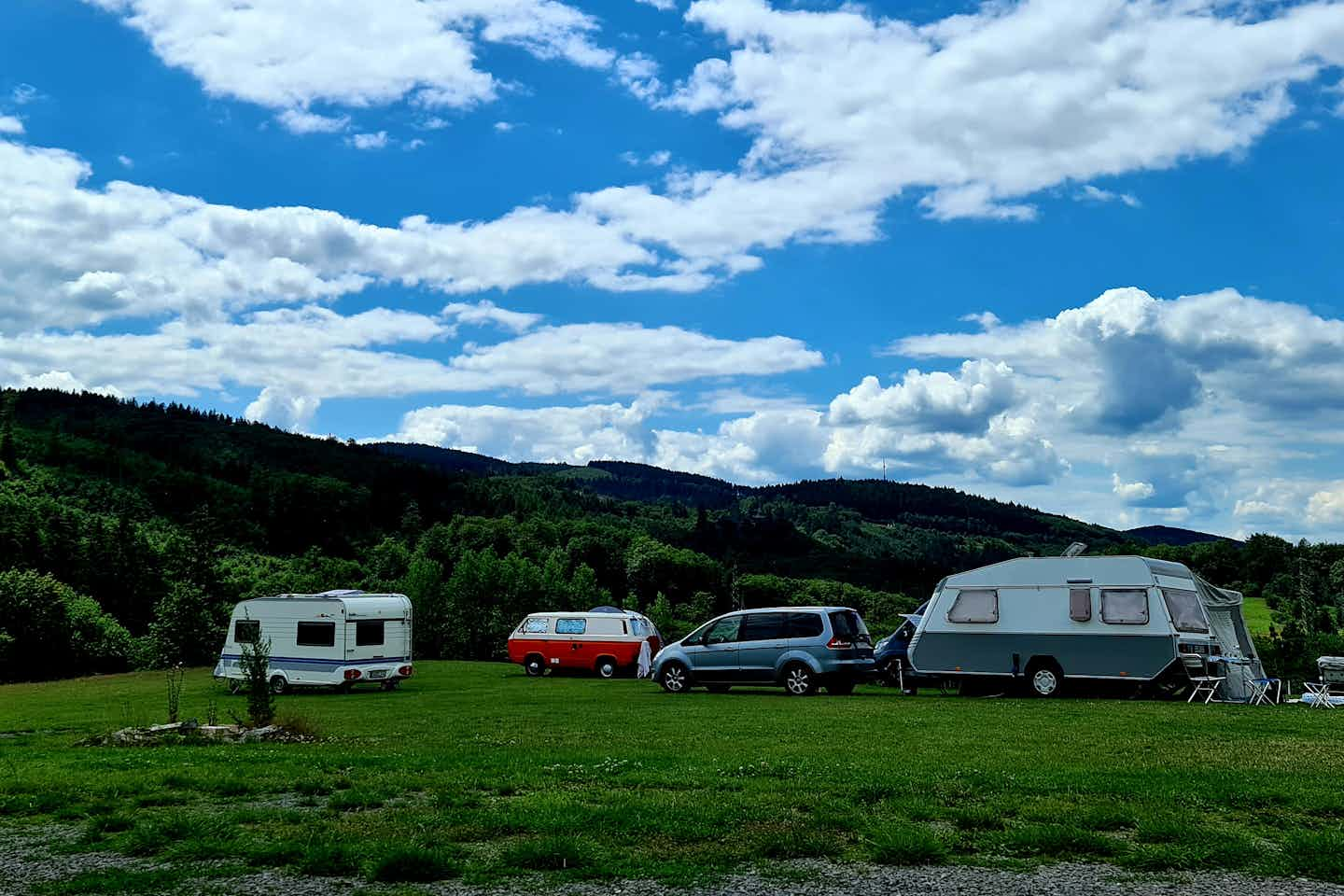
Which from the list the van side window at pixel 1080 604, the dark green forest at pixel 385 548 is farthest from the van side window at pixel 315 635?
the dark green forest at pixel 385 548

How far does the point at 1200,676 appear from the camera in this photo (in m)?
21.1

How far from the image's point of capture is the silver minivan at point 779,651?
2303cm

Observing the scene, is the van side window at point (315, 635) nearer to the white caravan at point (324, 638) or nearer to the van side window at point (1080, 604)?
the white caravan at point (324, 638)

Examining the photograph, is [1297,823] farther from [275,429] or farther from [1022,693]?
[275,429]

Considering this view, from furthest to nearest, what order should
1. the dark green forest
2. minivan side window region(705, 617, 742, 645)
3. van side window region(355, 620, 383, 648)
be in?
1. the dark green forest
2. van side window region(355, 620, 383, 648)
3. minivan side window region(705, 617, 742, 645)

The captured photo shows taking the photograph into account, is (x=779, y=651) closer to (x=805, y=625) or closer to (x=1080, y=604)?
(x=805, y=625)

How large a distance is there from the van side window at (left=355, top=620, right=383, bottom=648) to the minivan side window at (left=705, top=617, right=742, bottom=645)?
995cm

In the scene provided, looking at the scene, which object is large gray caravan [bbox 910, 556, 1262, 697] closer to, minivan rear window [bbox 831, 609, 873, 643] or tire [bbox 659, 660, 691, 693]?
minivan rear window [bbox 831, 609, 873, 643]

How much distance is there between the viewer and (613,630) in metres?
33.1

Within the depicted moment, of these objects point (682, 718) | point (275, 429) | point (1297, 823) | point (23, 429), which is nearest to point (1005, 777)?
point (1297, 823)

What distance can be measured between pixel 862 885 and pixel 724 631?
1852cm

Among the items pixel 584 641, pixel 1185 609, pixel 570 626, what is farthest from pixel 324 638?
pixel 1185 609

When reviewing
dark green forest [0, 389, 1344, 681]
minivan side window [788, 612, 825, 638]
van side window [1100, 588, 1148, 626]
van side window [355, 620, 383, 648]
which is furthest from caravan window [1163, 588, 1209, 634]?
van side window [355, 620, 383, 648]

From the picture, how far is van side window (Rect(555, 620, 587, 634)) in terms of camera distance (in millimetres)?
33656
